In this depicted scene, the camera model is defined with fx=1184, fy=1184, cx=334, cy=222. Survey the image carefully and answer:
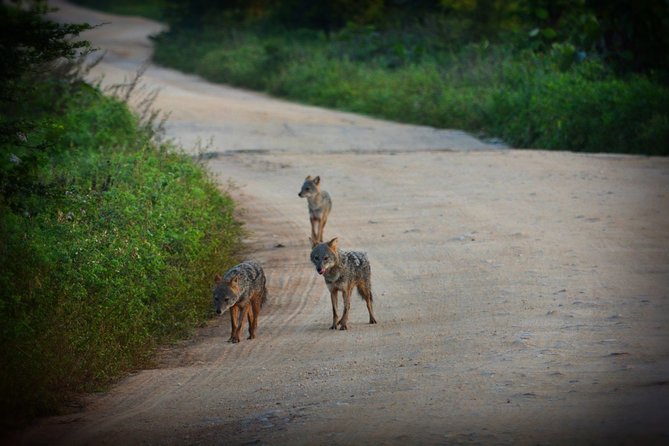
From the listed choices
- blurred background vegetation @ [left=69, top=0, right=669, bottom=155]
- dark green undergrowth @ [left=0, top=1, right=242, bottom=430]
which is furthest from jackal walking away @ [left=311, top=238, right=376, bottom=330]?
blurred background vegetation @ [left=69, top=0, right=669, bottom=155]

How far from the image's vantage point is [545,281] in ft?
40.1

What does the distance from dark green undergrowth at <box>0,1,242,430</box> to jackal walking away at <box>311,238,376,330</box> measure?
1398mm

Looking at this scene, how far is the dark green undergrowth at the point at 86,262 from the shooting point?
30.2 ft

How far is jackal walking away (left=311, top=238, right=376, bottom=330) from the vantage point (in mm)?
11062

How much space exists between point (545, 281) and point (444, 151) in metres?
10.2

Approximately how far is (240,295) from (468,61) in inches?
874

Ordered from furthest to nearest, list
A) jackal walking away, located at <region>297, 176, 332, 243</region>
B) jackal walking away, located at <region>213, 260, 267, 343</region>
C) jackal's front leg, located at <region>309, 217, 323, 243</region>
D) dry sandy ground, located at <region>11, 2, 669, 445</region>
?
1. jackal walking away, located at <region>297, 176, 332, 243</region>
2. jackal's front leg, located at <region>309, 217, 323, 243</region>
3. jackal walking away, located at <region>213, 260, 267, 343</region>
4. dry sandy ground, located at <region>11, 2, 669, 445</region>

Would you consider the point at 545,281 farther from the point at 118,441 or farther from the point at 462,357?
the point at 118,441

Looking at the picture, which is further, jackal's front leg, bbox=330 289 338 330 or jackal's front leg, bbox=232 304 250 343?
jackal's front leg, bbox=330 289 338 330

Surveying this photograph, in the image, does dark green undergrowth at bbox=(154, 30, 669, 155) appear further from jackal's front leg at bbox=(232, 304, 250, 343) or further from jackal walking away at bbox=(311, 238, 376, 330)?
jackal's front leg at bbox=(232, 304, 250, 343)

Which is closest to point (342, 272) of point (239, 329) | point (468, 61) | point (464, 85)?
point (239, 329)

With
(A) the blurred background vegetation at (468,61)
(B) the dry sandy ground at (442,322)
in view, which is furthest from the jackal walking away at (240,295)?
(A) the blurred background vegetation at (468,61)

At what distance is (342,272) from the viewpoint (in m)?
11.2

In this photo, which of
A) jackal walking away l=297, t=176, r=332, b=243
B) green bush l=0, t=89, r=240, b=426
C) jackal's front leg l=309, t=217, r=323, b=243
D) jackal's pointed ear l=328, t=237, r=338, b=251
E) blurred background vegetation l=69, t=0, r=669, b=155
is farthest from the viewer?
blurred background vegetation l=69, t=0, r=669, b=155
